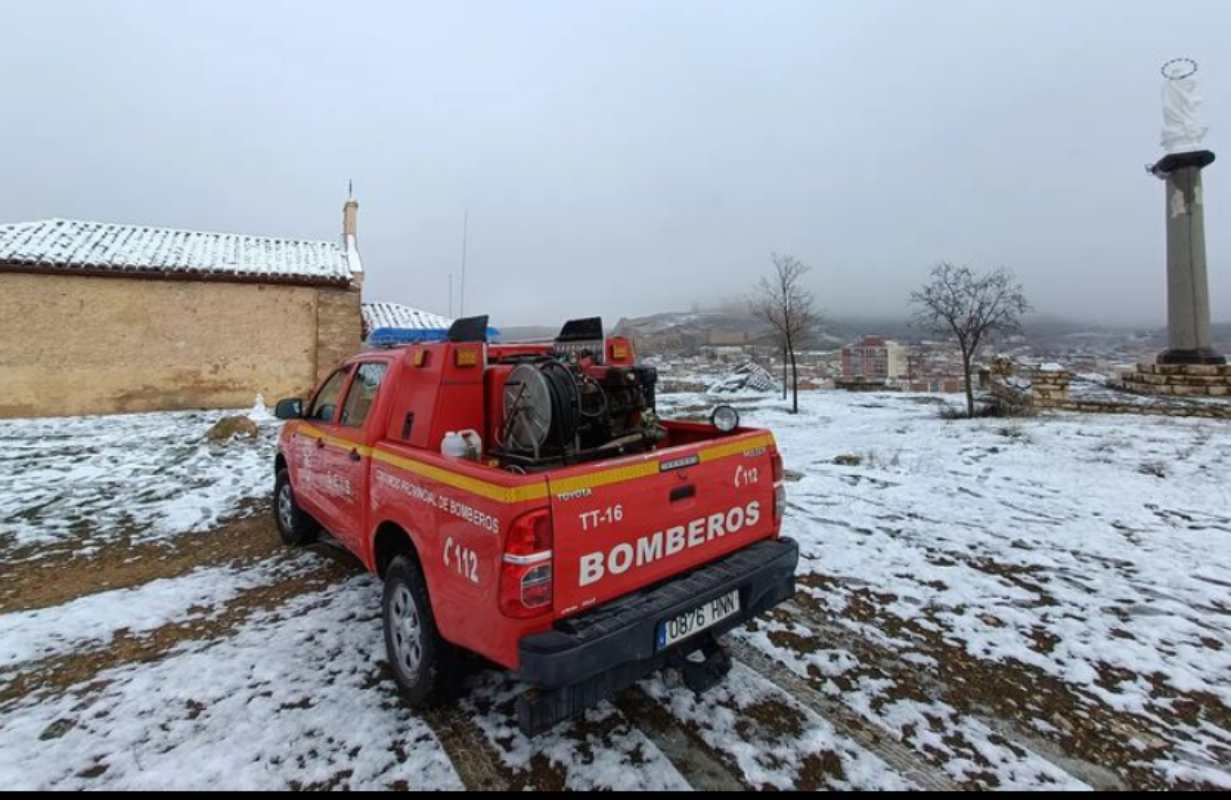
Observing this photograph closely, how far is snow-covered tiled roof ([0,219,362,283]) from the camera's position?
1489 cm

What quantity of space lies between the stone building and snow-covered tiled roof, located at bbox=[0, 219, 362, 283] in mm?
37

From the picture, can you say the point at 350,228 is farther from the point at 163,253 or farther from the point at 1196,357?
the point at 1196,357

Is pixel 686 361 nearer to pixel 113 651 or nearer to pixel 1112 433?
pixel 1112 433

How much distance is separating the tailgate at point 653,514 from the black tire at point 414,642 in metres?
0.89

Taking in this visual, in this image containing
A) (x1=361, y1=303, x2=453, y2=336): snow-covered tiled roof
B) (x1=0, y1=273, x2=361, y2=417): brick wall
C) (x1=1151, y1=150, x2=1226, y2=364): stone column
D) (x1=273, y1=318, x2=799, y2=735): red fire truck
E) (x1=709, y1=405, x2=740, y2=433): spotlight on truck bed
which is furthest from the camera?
(x1=361, y1=303, x2=453, y2=336): snow-covered tiled roof

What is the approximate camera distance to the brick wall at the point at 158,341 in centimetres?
1441

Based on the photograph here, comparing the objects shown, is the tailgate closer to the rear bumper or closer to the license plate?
the rear bumper

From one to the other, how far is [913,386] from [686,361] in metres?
14.8

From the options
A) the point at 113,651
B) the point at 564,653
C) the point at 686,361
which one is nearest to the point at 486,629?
the point at 564,653

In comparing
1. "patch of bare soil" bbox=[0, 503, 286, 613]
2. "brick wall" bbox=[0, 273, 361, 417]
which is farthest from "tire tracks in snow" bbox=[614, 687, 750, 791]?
"brick wall" bbox=[0, 273, 361, 417]

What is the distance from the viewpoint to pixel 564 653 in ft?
7.16

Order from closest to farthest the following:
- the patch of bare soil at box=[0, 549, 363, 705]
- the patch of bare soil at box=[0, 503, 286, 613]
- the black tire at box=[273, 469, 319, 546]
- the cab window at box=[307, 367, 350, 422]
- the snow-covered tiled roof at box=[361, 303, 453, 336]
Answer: the patch of bare soil at box=[0, 549, 363, 705]
the cab window at box=[307, 367, 350, 422]
the patch of bare soil at box=[0, 503, 286, 613]
the black tire at box=[273, 469, 319, 546]
the snow-covered tiled roof at box=[361, 303, 453, 336]

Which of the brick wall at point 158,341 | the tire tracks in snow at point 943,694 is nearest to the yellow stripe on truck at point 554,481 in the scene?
the tire tracks in snow at point 943,694

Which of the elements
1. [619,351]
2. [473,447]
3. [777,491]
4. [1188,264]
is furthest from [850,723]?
[1188,264]
